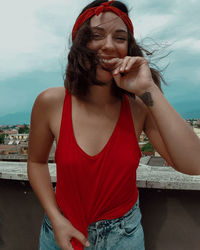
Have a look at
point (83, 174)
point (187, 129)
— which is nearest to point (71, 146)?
point (83, 174)

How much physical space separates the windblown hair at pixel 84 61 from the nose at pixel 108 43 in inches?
2.7

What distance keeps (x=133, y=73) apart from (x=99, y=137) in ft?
1.36

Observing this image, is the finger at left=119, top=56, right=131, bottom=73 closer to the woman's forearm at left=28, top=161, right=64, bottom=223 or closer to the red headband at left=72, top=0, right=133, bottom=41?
the red headband at left=72, top=0, right=133, bottom=41

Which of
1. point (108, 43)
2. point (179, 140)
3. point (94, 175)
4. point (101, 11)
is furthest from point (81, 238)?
point (101, 11)

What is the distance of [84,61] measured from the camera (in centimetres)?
123

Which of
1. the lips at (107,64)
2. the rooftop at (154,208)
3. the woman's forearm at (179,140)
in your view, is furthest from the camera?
the rooftop at (154,208)

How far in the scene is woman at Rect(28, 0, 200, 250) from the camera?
1.17 meters

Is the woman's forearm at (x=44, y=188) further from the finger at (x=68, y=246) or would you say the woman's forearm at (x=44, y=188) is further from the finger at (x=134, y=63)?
the finger at (x=134, y=63)

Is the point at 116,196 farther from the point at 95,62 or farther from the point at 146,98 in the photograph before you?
the point at 95,62

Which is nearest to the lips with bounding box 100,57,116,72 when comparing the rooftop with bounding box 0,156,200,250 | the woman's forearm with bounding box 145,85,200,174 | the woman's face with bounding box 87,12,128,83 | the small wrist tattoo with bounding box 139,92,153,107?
the woman's face with bounding box 87,12,128,83

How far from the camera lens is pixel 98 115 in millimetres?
1342

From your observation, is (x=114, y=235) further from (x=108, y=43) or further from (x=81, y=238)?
(x=108, y=43)

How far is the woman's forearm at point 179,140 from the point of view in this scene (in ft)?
3.54

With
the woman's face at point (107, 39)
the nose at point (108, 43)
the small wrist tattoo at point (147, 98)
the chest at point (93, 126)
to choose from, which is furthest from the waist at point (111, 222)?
the nose at point (108, 43)
